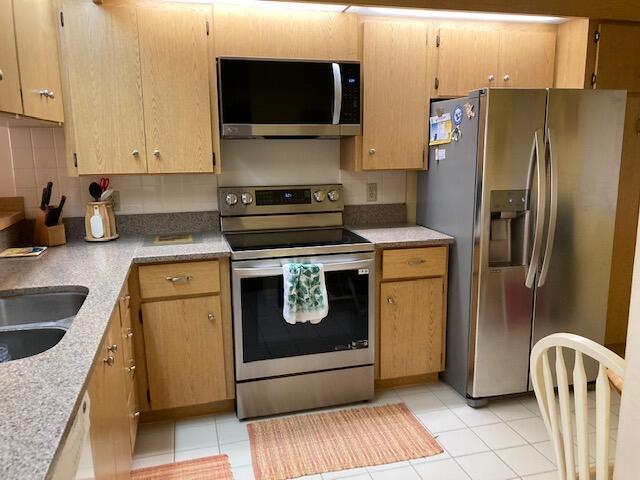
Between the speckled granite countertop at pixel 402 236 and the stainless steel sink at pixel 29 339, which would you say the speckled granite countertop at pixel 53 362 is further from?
the speckled granite countertop at pixel 402 236

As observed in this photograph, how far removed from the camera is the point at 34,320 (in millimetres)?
1724

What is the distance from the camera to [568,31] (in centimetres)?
276

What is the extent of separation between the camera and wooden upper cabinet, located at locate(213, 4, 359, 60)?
2.43m

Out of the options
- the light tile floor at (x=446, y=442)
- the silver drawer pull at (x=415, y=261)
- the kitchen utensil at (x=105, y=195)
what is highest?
the kitchen utensil at (x=105, y=195)

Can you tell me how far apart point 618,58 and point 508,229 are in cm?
124

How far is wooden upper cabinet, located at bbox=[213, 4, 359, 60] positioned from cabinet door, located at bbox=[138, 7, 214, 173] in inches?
4.5

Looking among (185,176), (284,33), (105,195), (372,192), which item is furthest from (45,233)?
(372,192)

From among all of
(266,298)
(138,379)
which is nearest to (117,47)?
(266,298)

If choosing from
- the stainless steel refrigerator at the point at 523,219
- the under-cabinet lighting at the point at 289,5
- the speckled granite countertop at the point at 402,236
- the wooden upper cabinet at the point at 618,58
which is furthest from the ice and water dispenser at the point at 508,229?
the under-cabinet lighting at the point at 289,5

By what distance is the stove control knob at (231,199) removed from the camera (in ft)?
9.14

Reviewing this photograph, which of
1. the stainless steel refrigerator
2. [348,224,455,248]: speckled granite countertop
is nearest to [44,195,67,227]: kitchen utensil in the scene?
[348,224,455,248]: speckled granite countertop

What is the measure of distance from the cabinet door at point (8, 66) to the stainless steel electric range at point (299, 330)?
107cm

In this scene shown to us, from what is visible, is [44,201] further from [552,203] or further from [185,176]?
[552,203]

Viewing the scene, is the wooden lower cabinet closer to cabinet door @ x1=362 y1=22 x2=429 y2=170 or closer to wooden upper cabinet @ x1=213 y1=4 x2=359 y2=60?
wooden upper cabinet @ x1=213 y1=4 x2=359 y2=60
